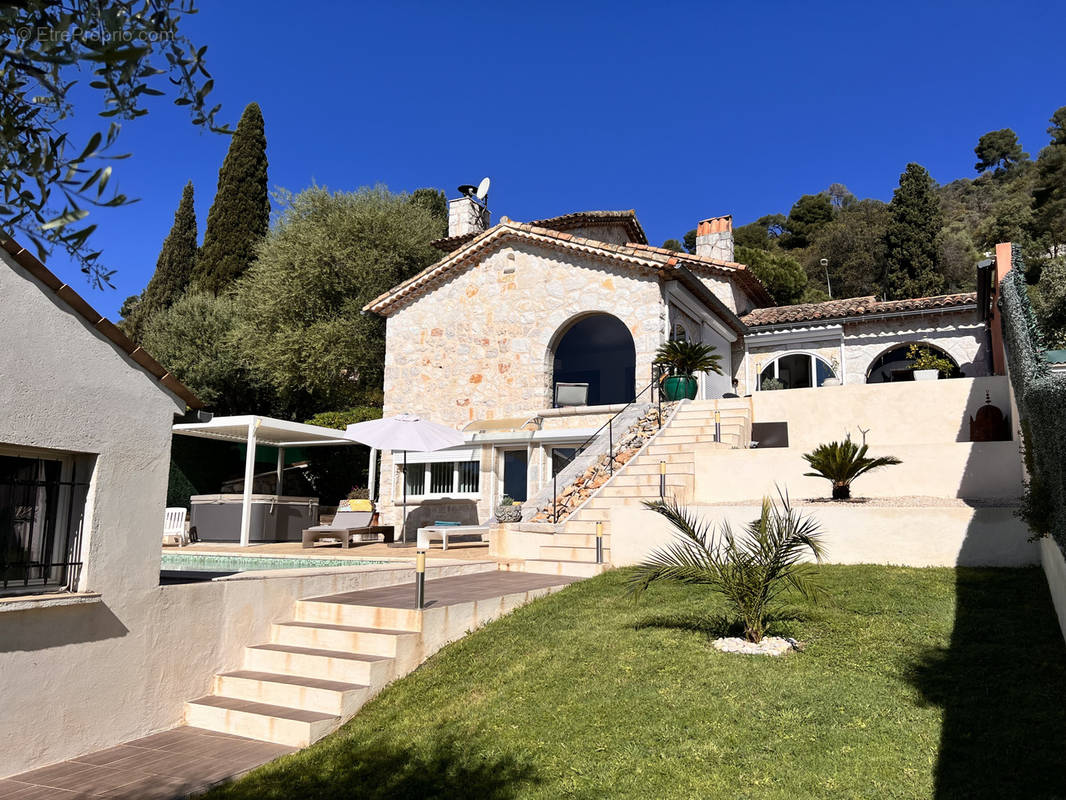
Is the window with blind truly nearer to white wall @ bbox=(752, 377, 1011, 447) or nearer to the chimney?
white wall @ bbox=(752, 377, 1011, 447)

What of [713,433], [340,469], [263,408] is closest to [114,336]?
[713,433]

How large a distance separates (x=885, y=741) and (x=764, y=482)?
960 cm

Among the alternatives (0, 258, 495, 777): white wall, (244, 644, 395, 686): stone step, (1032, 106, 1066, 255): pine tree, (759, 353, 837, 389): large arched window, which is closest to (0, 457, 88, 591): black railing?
(0, 258, 495, 777): white wall

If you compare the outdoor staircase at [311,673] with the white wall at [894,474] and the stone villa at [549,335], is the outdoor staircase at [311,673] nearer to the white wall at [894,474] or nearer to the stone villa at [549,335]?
the white wall at [894,474]

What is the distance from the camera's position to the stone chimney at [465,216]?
1225 inches

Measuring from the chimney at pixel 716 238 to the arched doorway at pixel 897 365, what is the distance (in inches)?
289

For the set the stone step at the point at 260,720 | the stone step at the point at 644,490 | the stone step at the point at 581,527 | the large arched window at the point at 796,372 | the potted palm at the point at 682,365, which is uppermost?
the large arched window at the point at 796,372

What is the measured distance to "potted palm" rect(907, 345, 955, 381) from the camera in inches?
754

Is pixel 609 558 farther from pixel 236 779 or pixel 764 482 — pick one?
pixel 236 779

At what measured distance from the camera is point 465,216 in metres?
31.3

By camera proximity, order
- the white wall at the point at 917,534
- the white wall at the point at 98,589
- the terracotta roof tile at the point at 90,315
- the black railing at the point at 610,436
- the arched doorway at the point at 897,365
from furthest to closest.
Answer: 1. the arched doorway at the point at 897,365
2. the black railing at the point at 610,436
3. the white wall at the point at 917,534
4. the terracotta roof tile at the point at 90,315
5. the white wall at the point at 98,589

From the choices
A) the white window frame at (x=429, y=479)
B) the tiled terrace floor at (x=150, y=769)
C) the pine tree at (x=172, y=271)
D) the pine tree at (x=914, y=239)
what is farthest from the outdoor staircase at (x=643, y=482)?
the pine tree at (x=172, y=271)

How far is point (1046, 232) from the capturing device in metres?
42.7

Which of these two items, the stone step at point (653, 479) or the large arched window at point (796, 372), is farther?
the large arched window at point (796, 372)
